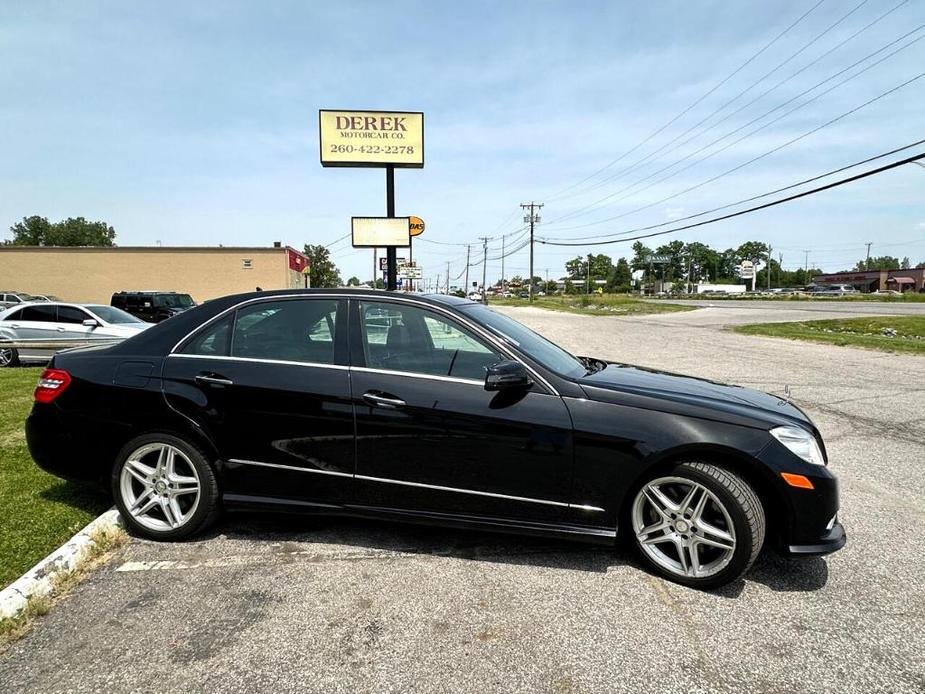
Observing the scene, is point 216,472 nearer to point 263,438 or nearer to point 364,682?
point 263,438

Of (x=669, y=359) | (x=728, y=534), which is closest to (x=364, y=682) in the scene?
(x=728, y=534)

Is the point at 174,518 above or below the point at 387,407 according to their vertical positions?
below

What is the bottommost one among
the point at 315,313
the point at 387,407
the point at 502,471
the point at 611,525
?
the point at 611,525

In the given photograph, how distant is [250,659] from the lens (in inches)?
93.5

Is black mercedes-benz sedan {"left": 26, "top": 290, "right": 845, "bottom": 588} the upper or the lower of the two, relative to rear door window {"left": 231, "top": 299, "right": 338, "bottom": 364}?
lower

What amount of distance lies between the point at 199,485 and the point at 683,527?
113 inches

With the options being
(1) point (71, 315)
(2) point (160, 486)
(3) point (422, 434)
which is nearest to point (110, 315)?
(1) point (71, 315)

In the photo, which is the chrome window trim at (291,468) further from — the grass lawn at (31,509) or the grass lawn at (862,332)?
the grass lawn at (862,332)

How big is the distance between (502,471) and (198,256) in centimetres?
4729

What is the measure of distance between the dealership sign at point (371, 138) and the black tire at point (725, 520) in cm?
1590

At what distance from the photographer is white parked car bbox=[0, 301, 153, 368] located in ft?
36.4

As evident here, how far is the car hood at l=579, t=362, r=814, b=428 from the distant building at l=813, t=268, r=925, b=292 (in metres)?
122

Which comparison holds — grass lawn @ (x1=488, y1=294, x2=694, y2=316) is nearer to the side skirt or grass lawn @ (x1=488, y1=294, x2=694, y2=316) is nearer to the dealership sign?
the dealership sign

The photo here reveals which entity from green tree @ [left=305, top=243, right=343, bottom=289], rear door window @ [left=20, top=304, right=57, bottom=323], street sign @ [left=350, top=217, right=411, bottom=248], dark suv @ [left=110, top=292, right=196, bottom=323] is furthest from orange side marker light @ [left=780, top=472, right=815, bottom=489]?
green tree @ [left=305, top=243, right=343, bottom=289]
